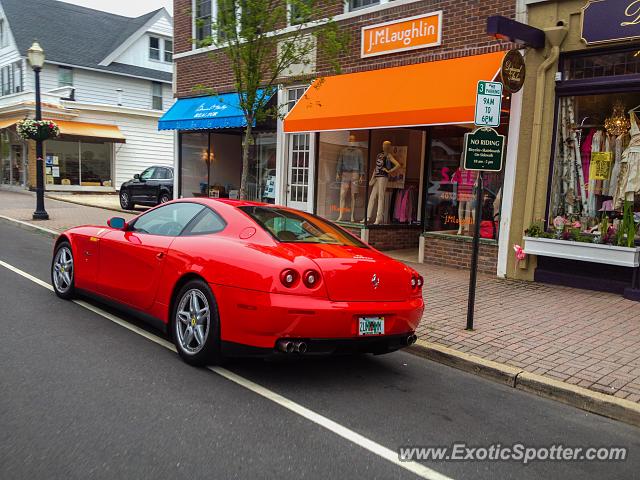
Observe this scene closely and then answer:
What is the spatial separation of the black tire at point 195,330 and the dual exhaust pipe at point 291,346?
0.60m

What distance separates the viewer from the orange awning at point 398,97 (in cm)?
928

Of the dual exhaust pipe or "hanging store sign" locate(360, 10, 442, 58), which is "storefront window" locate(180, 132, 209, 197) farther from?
the dual exhaust pipe

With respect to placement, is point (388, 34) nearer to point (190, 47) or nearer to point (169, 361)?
point (190, 47)

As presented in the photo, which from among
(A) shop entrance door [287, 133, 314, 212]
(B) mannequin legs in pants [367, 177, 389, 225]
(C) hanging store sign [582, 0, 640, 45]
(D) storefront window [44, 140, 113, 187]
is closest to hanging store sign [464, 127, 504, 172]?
(C) hanging store sign [582, 0, 640, 45]

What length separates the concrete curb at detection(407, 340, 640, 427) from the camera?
4.32 m

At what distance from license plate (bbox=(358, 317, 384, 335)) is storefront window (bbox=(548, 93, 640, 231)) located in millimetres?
5640

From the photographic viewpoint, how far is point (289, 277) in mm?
4277

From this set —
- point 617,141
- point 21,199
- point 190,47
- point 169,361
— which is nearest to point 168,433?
point 169,361

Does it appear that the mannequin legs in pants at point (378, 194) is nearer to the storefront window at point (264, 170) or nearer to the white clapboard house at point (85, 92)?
the storefront window at point (264, 170)

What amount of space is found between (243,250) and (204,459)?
1.78 m

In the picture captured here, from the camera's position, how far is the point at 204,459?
3.23 metres

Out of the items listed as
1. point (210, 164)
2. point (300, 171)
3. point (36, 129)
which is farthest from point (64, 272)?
point (36, 129)

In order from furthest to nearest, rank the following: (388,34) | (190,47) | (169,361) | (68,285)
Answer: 1. (190,47)
2. (388,34)
3. (68,285)
4. (169,361)

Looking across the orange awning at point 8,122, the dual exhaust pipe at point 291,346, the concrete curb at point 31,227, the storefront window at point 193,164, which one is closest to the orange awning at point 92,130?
the orange awning at point 8,122
